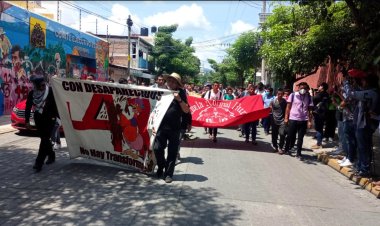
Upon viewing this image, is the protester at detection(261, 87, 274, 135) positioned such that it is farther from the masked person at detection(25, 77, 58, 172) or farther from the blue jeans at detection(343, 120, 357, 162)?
the masked person at detection(25, 77, 58, 172)

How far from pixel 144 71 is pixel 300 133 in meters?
42.9

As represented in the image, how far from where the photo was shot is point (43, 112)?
7.14 m

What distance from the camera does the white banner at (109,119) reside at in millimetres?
6992

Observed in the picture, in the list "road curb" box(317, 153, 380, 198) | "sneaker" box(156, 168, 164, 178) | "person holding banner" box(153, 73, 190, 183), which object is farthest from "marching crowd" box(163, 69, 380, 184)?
"sneaker" box(156, 168, 164, 178)

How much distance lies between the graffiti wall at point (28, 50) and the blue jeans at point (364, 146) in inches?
457

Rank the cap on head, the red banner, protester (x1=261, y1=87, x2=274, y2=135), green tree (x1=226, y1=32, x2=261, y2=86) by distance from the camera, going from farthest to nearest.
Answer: green tree (x1=226, y1=32, x2=261, y2=86) → protester (x1=261, y1=87, x2=274, y2=135) → the red banner → the cap on head

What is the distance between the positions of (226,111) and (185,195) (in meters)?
5.83

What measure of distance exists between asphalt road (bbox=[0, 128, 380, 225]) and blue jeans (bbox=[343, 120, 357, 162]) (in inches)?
21.8

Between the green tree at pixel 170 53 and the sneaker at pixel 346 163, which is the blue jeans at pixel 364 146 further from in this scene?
the green tree at pixel 170 53

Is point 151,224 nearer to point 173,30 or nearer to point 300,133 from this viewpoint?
point 300,133

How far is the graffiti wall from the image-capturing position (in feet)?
51.0

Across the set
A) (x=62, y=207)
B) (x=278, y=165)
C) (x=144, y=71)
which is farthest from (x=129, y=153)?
(x=144, y=71)

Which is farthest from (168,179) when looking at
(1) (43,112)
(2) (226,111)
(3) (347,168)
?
(2) (226,111)

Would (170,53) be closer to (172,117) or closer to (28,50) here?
(28,50)
